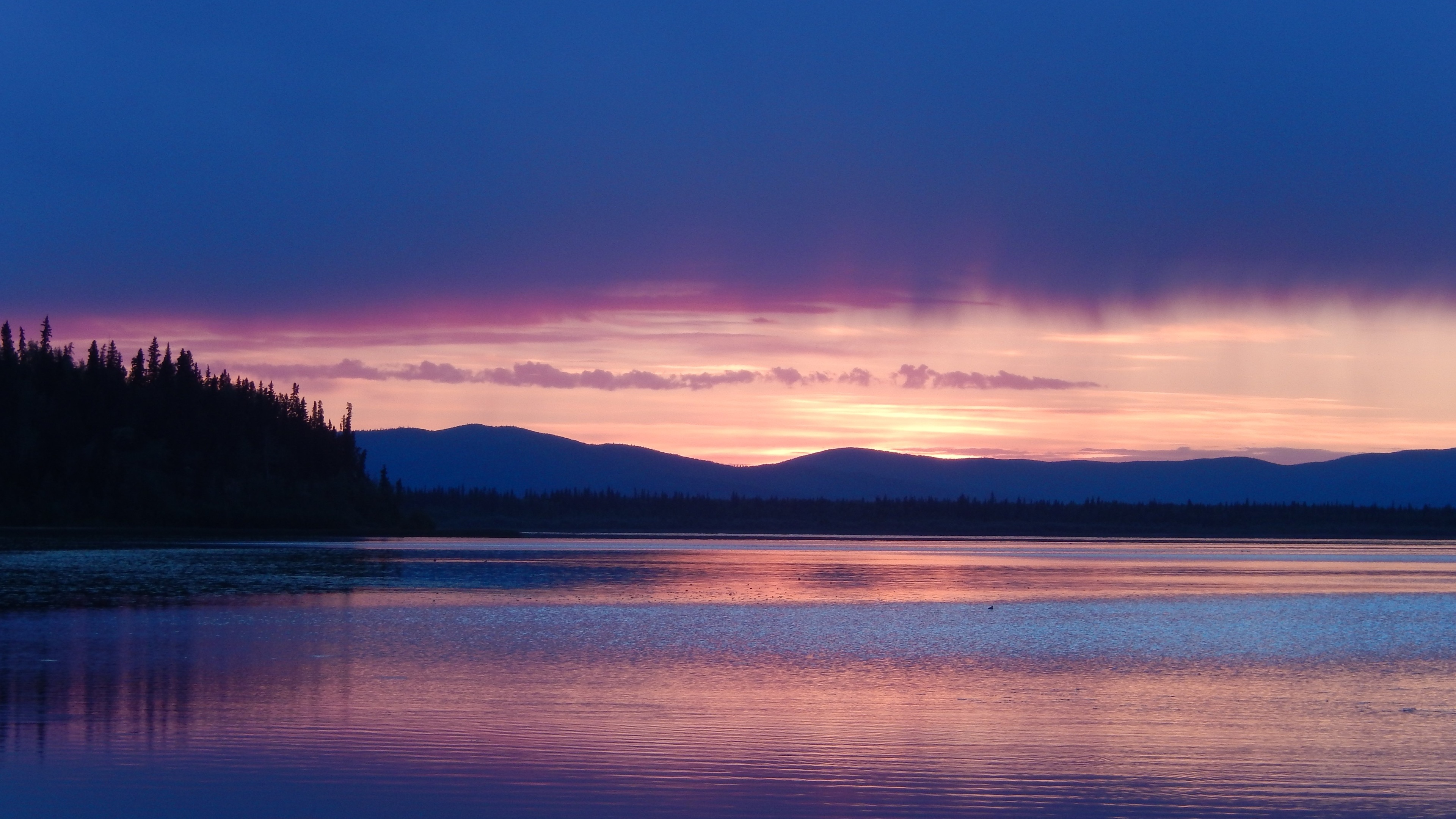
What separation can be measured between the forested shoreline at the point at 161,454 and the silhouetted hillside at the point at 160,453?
0.41 feet

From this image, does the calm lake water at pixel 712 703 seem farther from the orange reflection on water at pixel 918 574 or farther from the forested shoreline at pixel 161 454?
the forested shoreline at pixel 161 454

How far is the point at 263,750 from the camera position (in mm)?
14109

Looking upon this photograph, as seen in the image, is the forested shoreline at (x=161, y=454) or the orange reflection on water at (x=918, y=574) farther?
the forested shoreline at (x=161, y=454)

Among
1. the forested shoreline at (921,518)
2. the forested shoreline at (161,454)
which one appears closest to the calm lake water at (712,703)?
the forested shoreline at (161,454)

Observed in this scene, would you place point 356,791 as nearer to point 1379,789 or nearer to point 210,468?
point 1379,789

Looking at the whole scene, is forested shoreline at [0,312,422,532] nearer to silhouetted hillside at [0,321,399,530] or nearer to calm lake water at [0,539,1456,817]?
silhouetted hillside at [0,321,399,530]

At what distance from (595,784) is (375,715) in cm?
481

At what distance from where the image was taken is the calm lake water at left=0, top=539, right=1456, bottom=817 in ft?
40.9

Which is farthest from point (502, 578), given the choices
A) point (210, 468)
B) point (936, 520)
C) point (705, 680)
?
point (936, 520)

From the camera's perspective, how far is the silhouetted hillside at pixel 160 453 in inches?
3981

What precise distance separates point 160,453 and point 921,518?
8769 centimetres

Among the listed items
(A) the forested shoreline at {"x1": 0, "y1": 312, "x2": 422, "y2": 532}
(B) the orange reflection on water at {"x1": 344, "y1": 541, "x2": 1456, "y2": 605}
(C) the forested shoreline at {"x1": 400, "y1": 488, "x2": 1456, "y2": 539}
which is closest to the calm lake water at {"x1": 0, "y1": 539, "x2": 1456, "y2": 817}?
(B) the orange reflection on water at {"x1": 344, "y1": 541, "x2": 1456, "y2": 605}

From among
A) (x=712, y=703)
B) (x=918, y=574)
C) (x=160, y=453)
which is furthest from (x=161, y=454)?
(x=712, y=703)

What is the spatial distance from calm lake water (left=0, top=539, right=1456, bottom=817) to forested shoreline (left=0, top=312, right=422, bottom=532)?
6835 centimetres
